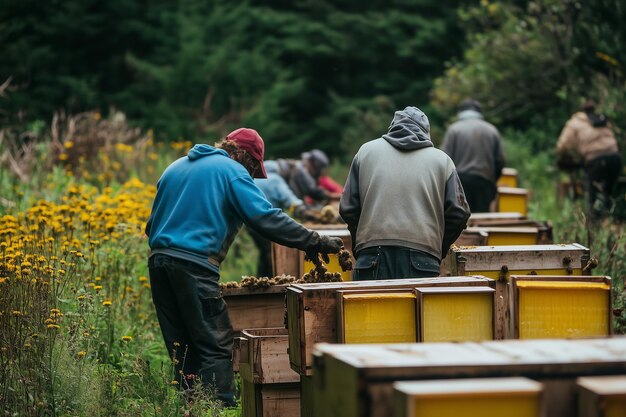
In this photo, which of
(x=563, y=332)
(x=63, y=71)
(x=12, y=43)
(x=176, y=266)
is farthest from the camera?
(x=63, y=71)

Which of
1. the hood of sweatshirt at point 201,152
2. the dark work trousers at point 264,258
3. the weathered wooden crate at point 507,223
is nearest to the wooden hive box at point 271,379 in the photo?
the hood of sweatshirt at point 201,152

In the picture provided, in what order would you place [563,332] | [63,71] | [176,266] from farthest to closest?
1. [63,71]
2. [176,266]
3. [563,332]

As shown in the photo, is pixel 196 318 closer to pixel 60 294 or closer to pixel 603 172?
pixel 60 294

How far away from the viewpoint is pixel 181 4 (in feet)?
118

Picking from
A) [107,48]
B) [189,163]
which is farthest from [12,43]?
[189,163]

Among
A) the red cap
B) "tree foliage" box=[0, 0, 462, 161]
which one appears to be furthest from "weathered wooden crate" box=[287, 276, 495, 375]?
"tree foliage" box=[0, 0, 462, 161]

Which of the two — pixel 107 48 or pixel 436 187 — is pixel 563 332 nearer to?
pixel 436 187

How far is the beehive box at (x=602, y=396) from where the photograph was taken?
4223mm

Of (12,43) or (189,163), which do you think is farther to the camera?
(12,43)

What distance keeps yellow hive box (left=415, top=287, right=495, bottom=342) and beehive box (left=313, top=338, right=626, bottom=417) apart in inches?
49.1

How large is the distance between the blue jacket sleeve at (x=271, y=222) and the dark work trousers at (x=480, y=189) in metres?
6.40

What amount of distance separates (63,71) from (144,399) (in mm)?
29140

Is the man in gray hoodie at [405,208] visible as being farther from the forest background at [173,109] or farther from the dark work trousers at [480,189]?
the dark work trousers at [480,189]

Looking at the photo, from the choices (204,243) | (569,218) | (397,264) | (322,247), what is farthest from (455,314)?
(569,218)
